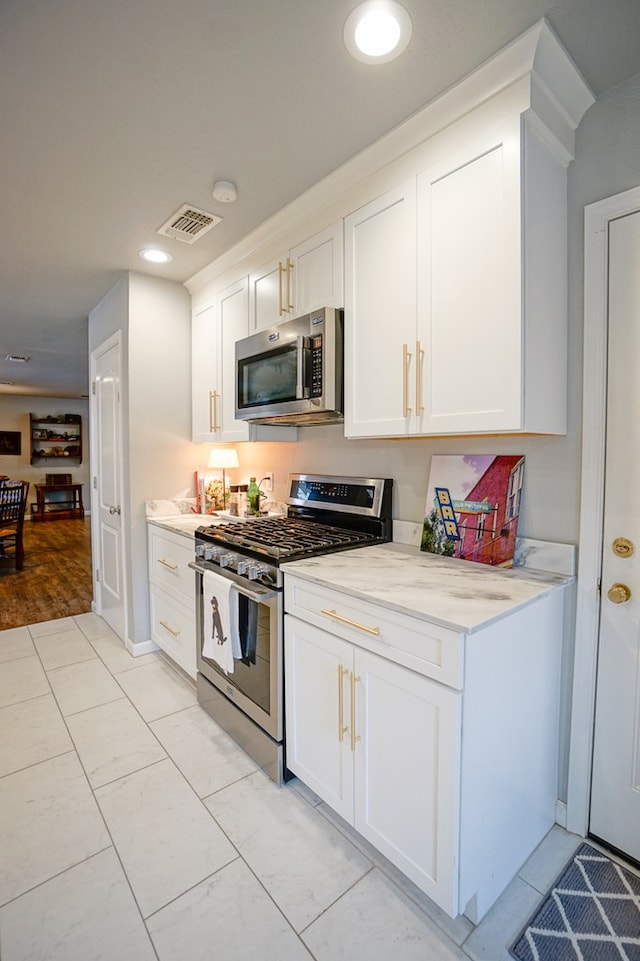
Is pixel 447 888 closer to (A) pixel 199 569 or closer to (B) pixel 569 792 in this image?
(B) pixel 569 792

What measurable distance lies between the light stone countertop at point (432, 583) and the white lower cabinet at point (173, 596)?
1026mm

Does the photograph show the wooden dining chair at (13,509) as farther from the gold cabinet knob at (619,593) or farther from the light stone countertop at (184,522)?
Result: the gold cabinet knob at (619,593)

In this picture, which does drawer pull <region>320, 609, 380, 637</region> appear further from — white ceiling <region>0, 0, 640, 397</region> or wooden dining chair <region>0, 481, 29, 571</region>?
wooden dining chair <region>0, 481, 29, 571</region>

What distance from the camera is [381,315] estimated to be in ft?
5.79

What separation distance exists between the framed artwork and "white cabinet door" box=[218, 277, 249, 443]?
26.3 ft

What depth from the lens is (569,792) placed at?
1597mm

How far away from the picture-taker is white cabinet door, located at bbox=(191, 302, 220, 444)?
2.88 m

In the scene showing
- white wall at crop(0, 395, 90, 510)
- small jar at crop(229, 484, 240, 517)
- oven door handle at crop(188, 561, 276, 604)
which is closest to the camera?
oven door handle at crop(188, 561, 276, 604)

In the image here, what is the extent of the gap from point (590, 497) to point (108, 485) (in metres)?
3.11

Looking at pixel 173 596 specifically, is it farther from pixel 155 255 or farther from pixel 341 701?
pixel 155 255

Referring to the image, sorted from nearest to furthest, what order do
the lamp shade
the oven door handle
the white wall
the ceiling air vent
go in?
the oven door handle
the ceiling air vent
the lamp shade
the white wall

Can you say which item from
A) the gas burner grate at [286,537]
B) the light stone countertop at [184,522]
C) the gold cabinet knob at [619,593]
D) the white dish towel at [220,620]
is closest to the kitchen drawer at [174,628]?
the white dish towel at [220,620]

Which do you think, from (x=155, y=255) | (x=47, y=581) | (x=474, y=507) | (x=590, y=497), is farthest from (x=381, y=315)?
(x=47, y=581)

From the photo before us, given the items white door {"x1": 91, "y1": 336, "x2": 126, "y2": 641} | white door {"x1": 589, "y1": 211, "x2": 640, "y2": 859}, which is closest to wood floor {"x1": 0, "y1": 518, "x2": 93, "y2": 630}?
white door {"x1": 91, "y1": 336, "x2": 126, "y2": 641}
